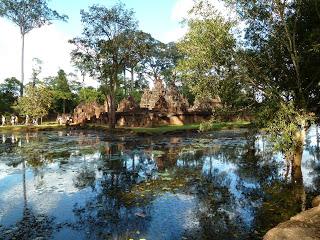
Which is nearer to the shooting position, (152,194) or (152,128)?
(152,194)

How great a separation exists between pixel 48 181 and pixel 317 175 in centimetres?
1516

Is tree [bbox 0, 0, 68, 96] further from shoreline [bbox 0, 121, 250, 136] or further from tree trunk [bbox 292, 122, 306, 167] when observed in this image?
tree trunk [bbox 292, 122, 306, 167]

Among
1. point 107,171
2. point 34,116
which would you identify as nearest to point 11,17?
point 34,116

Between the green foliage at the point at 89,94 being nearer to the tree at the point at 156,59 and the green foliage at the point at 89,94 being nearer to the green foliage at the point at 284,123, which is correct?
the tree at the point at 156,59

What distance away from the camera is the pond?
499 inches

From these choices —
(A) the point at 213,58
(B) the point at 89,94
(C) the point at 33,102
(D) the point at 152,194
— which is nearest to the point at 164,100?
(C) the point at 33,102

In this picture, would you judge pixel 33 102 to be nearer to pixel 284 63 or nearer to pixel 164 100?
pixel 164 100

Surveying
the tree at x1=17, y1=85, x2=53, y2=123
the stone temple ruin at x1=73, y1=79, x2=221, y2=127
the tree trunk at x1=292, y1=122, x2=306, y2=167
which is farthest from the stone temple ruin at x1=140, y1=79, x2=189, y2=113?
the tree trunk at x1=292, y1=122, x2=306, y2=167

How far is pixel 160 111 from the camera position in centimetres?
5853

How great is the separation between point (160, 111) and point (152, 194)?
41650mm

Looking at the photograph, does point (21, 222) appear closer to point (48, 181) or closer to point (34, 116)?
point (48, 181)

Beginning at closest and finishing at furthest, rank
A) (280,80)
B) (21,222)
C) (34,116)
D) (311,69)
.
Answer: (21,222) → (311,69) → (280,80) → (34,116)

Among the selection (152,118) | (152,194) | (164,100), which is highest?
(164,100)

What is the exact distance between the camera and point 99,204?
Answer: 15789mm
